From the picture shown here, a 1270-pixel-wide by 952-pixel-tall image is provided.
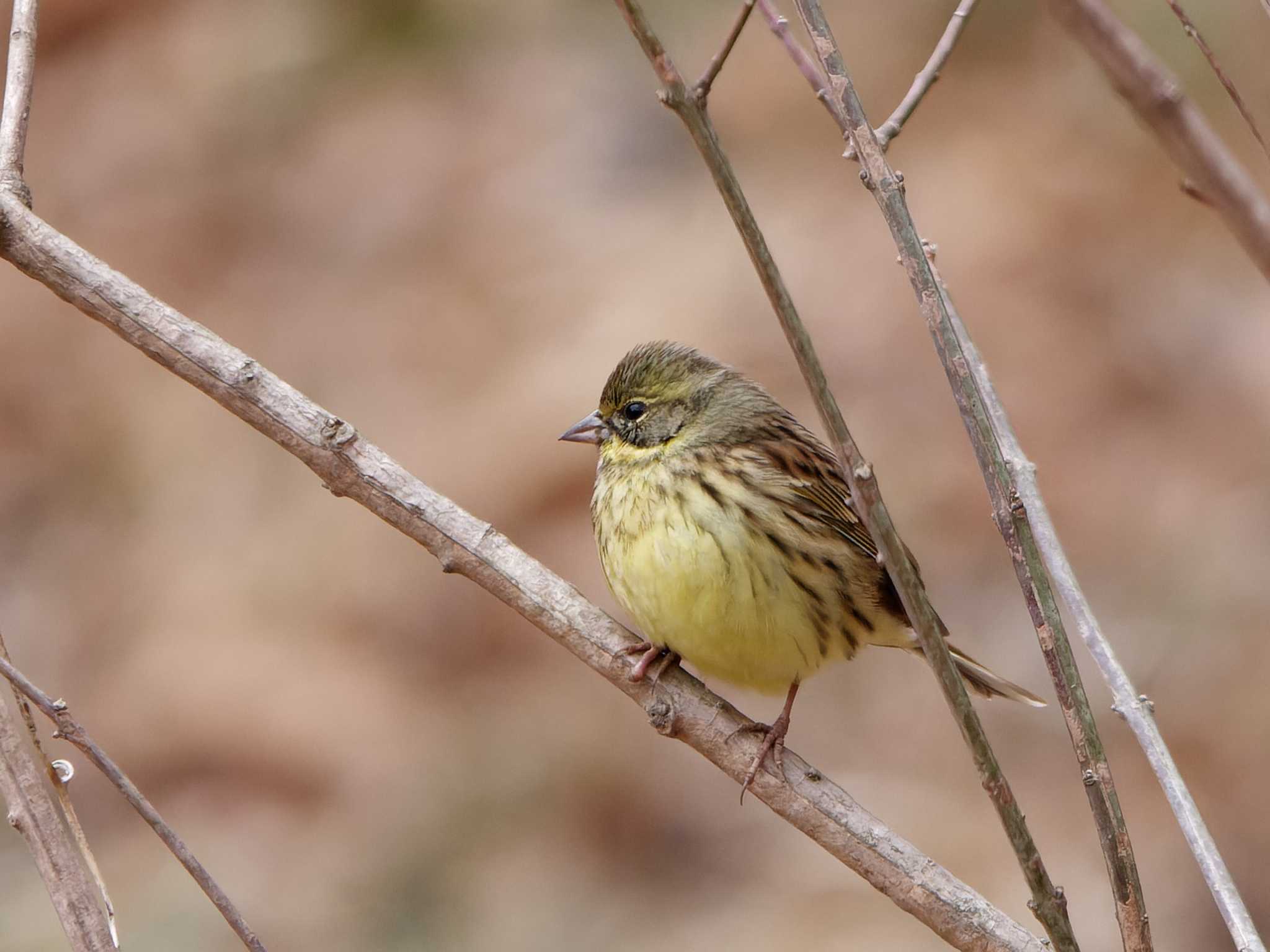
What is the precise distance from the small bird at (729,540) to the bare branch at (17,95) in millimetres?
1662

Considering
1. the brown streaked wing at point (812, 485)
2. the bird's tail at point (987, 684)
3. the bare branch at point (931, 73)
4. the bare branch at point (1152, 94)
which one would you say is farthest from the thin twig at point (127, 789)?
the bird's tail at point (987, 684)

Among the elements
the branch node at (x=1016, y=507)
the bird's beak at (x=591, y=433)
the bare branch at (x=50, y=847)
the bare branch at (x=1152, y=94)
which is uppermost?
the bird's beak at (x=591, y=433)

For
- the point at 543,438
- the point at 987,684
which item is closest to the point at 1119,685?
the point at 987,684

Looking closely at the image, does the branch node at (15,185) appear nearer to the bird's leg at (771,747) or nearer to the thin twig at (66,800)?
the thin twig at (66,800)

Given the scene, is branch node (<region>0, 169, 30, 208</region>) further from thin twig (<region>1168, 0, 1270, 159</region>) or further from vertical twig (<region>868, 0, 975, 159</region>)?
thin twig (<region>1168, 0, 1270, 159</region>)

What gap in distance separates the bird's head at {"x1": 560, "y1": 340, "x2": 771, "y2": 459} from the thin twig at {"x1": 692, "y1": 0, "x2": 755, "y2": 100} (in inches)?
74.8

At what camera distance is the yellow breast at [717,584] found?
3.55 metres

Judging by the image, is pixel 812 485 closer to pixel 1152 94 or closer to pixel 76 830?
pixel 76 830

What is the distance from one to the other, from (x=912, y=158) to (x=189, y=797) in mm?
5650

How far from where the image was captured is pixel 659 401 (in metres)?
4.12

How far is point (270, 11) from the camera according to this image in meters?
10.4

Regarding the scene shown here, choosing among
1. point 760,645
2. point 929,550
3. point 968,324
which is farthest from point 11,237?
point 968,324

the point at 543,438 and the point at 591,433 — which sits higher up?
the point at 543,438

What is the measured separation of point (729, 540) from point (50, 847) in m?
1.75
